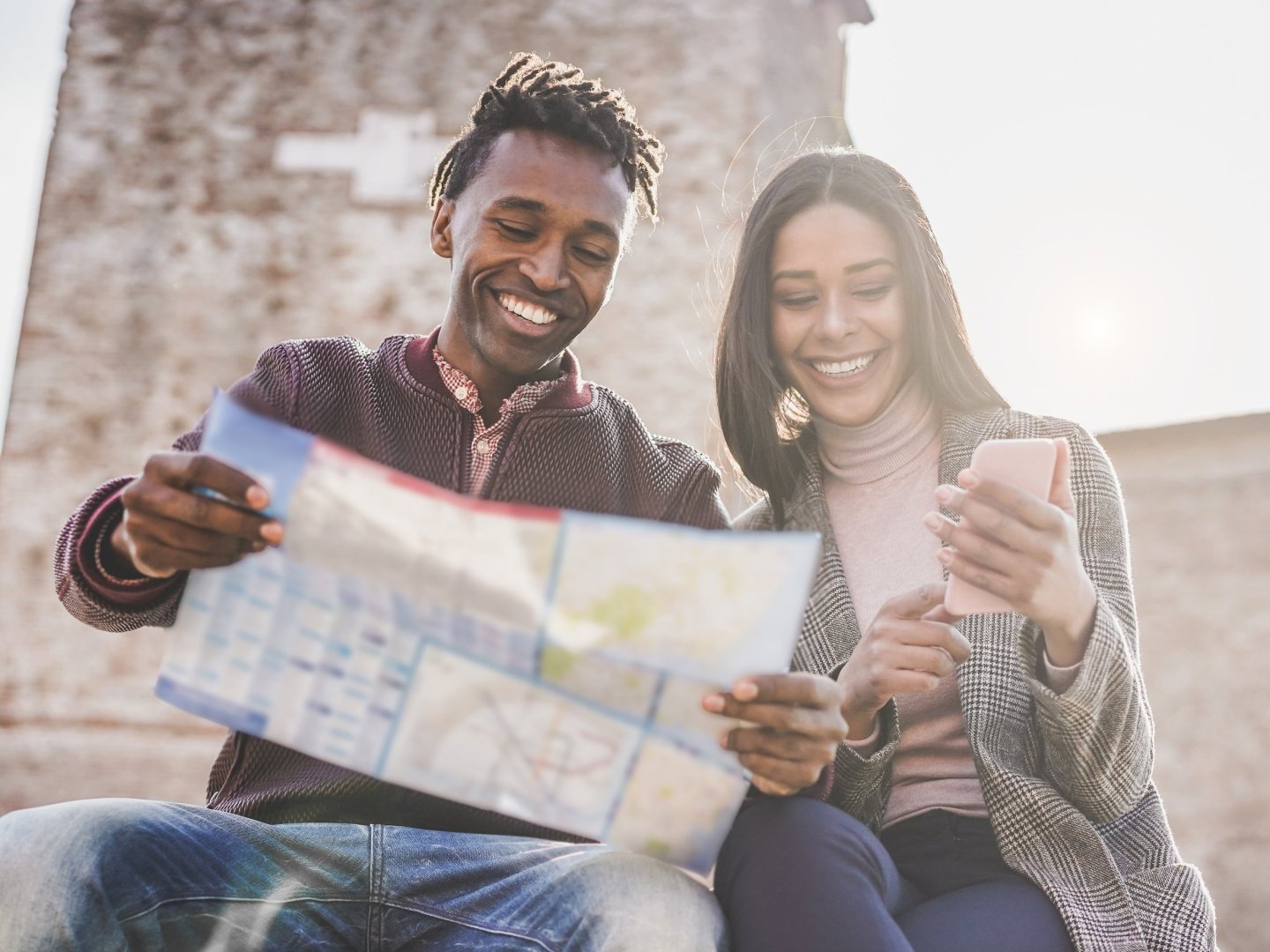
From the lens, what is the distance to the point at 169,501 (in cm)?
134

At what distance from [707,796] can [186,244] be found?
6.85 m

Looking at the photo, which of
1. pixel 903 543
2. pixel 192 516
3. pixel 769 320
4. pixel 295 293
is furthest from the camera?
pixel 295 293

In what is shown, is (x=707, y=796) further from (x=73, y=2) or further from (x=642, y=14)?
(x=73, y=2)

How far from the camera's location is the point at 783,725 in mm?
1365

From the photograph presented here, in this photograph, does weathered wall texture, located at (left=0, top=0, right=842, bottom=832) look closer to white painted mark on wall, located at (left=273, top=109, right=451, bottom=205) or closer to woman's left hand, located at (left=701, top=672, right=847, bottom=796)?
white painted mark on wall, located at (left=273, top=109, right=451, bottom=205)

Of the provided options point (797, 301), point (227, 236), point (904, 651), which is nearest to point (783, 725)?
point (904, 651)

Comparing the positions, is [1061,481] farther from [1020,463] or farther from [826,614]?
[826,614]

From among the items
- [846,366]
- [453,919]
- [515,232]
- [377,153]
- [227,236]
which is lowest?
[453,919]

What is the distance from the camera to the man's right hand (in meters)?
1.32

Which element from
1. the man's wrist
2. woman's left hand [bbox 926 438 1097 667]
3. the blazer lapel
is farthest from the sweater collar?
woman's left hand [bbox 926 438 1097 667]

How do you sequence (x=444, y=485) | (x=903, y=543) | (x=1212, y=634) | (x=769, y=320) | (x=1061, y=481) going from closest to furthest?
(x=1061, y=481)
(x=444, y=485)
(x=903, y=543)
(x=769, y=320)
(x=1212, y=634)

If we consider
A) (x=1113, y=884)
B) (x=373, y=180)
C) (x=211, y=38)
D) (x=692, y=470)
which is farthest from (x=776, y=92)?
(x=1113, y=884)

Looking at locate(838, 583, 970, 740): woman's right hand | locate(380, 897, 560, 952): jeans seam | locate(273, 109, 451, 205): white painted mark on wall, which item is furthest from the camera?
locate(273, 109, 451, 205): white painted mark on wall

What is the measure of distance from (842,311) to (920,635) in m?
0.81
